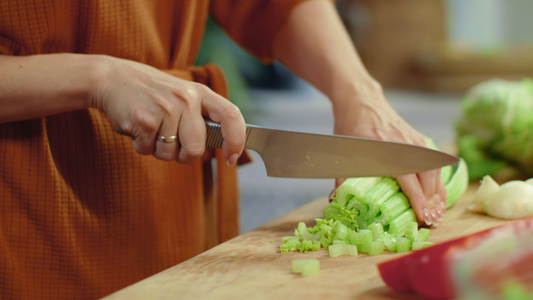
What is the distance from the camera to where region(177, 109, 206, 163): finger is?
98cm

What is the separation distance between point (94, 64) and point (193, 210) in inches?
19.8

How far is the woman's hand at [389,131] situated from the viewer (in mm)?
1213

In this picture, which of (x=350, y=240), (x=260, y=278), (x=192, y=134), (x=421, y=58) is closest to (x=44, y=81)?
(x=192, y=134)

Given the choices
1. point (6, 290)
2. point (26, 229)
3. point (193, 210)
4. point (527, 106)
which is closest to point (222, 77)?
point (193, 210)

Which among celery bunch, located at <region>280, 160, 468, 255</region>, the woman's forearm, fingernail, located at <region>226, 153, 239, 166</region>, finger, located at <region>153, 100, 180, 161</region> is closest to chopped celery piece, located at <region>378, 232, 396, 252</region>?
celery bunch, located at <region>280, 160, 468, 255</region>

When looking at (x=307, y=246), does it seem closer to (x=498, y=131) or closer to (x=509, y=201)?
(x=509, y=201)

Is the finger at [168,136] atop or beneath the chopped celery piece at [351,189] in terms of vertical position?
atop

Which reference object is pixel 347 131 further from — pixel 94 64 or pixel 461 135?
pixel 461 135

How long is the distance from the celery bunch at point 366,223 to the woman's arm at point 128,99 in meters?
0.22

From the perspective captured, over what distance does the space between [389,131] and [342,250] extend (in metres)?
0.38

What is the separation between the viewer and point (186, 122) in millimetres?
976

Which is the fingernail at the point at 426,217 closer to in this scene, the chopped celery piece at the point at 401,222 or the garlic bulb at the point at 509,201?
the chopped celery piece at the point at 401,222

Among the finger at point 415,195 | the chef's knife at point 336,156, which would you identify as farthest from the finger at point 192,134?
the finger at point 415,195

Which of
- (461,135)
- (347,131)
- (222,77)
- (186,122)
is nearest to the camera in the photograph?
(186,122)
